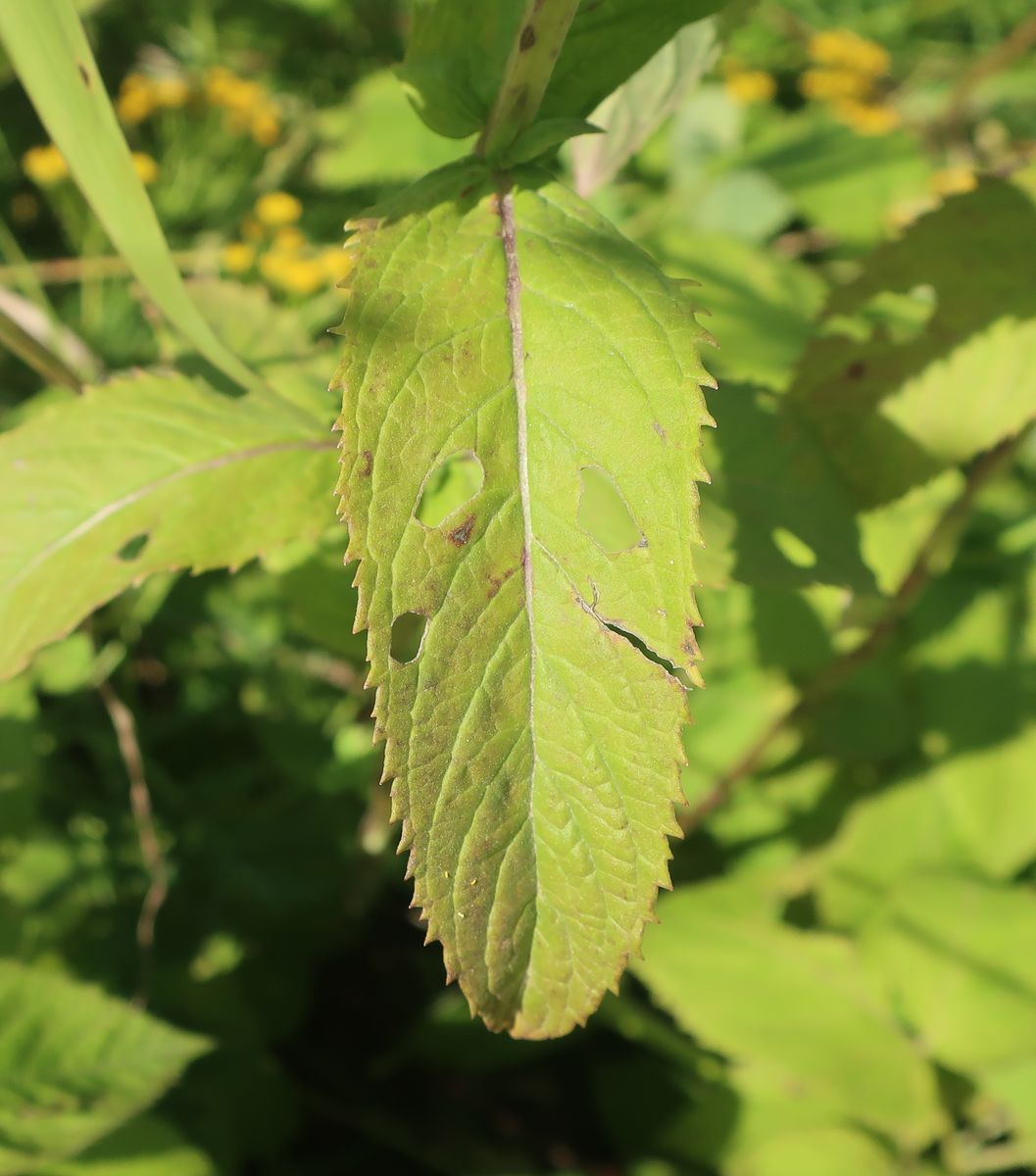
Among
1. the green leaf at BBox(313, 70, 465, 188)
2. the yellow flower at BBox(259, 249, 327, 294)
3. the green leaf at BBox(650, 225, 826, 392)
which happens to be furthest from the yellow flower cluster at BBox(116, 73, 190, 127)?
the green leaf at BBox(650, 225, 826, 392)

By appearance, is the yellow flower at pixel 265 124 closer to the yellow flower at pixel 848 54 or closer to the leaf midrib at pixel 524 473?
the yellow flower at pixel 848 54

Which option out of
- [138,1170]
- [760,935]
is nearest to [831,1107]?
[760,935]

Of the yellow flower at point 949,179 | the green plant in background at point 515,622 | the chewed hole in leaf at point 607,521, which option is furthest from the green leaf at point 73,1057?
the yellow flower at point 949,179

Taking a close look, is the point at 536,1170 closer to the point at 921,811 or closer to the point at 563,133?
the point at 921,811

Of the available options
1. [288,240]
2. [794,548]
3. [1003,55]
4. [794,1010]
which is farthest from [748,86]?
[794,1010]

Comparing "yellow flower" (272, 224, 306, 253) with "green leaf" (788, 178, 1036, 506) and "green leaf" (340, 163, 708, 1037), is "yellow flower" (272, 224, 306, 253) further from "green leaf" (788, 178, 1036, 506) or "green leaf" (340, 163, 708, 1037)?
"green leaf" (340, 163, 708, 1037)
